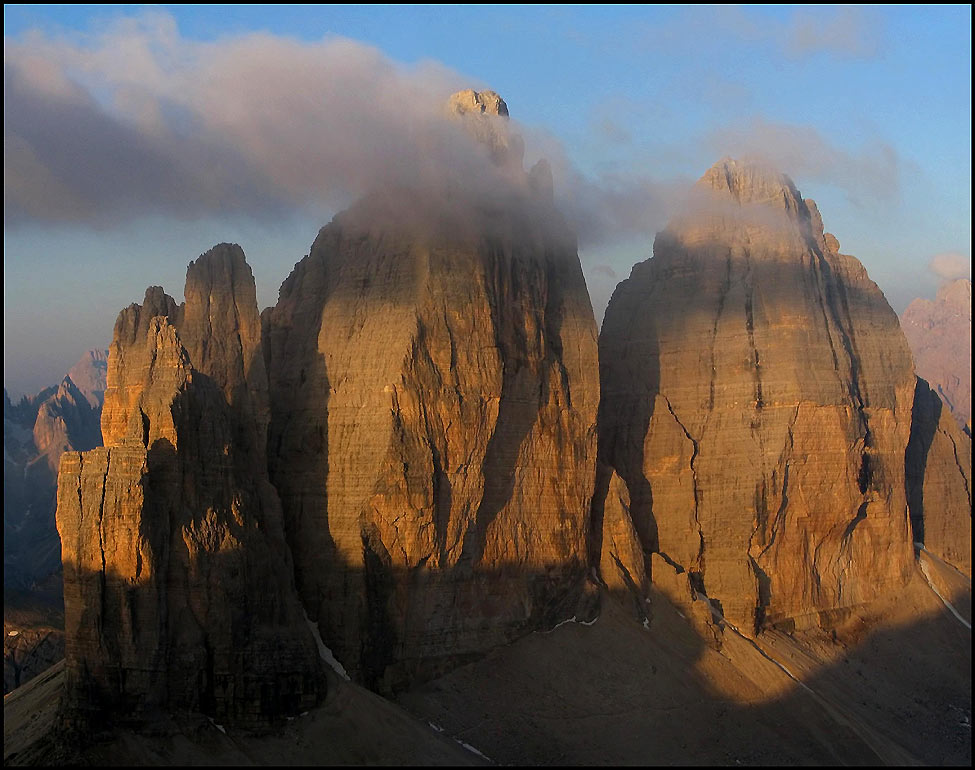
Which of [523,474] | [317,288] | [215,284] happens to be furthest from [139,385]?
[523,474]

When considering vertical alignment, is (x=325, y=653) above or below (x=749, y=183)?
below

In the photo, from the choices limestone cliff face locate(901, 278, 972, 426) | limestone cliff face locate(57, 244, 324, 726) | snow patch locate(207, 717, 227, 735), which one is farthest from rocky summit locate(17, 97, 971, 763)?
limestone cliff face locate(901, 278, 972, 426)

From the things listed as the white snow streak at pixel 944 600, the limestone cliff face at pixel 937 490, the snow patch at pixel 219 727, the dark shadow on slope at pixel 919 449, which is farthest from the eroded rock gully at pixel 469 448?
the limestone cliff face at pixel 937 490

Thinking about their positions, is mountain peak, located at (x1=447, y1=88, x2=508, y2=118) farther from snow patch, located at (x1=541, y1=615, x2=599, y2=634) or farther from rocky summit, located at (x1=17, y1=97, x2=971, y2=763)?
snow patch, located at (x1=541, y1=615, x2=599, y2=634)

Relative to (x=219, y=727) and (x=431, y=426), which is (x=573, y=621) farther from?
(x=219, y=727)

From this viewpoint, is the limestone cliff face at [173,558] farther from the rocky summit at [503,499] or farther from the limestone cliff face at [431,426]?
the limestone cliff face at [431,426]

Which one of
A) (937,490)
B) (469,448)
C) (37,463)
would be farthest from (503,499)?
(37,463)
